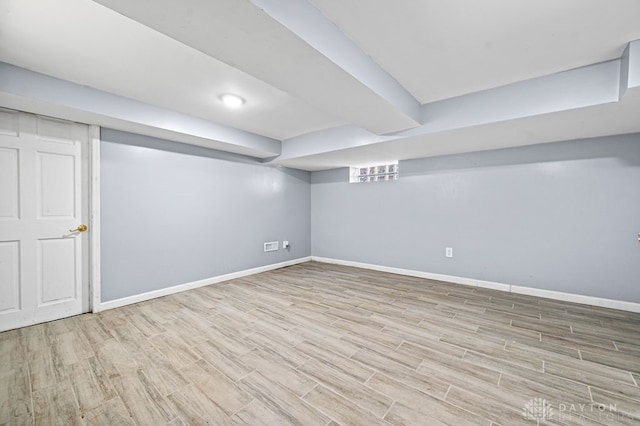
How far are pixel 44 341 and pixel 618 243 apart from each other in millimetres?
5930

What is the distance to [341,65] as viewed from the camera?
174 centimetres

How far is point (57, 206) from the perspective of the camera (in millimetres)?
2729

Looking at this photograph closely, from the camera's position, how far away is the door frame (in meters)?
2.88

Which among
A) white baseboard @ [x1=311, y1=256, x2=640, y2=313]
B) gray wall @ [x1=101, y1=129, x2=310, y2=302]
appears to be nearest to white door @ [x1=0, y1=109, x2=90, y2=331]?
gray wall @ [x1=101, y1=129, x2=310, y2=302]

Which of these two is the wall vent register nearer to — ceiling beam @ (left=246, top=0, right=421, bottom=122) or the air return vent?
the air return vent

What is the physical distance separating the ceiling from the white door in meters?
0.31

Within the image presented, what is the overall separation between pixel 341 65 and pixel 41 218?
10.8 ft

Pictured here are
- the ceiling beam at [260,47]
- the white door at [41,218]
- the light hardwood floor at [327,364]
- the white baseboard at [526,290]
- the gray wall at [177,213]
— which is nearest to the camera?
the ceiling beam at [260,47]

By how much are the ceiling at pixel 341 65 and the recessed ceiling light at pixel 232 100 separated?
78 millimetres

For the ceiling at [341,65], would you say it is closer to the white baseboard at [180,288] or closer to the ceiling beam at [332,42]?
the ceiling beam at [332,42]

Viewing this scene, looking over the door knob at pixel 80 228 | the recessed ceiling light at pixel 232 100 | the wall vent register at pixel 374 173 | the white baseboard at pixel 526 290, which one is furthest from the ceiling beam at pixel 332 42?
the door knob at pixel 80 228

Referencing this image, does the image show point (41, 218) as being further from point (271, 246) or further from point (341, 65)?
point (341, 65)

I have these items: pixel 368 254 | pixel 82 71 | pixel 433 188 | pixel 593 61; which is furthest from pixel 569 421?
pixel 82 71

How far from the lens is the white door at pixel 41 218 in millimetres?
2457
